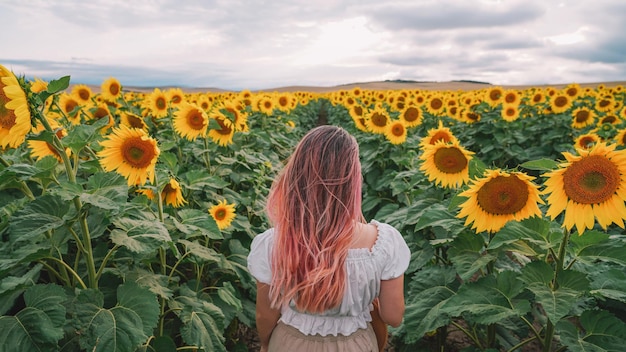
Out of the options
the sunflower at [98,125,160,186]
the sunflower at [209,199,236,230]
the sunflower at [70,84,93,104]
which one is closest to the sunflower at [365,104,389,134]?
the sunflower at [209,199,236,230]

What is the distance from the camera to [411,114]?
336 inches

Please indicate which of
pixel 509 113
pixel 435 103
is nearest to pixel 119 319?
pixel 509 113

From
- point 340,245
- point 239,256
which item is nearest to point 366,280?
point 340,245

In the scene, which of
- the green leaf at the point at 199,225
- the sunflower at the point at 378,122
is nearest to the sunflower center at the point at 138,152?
the green leaf at the point at 199,225

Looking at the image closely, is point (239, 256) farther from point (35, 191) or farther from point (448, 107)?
point (448, 107)

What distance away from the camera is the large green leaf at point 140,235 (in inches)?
87.1

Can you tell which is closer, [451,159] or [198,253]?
[198,253]

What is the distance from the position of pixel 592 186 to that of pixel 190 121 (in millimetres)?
4218

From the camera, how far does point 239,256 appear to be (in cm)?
360

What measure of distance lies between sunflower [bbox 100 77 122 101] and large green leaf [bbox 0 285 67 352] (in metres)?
6.23

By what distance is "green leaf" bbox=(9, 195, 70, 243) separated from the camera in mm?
2047

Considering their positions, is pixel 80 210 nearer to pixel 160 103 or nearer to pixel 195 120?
pixel 195 120

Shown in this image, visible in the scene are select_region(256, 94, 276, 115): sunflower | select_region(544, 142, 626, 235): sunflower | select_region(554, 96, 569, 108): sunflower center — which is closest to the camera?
select_region(544, 142, 626, 235): sunflower

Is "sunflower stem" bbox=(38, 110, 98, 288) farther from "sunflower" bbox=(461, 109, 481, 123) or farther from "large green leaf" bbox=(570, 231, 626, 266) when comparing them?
"sunflower" bbox=(461, 109, 481, 123)
